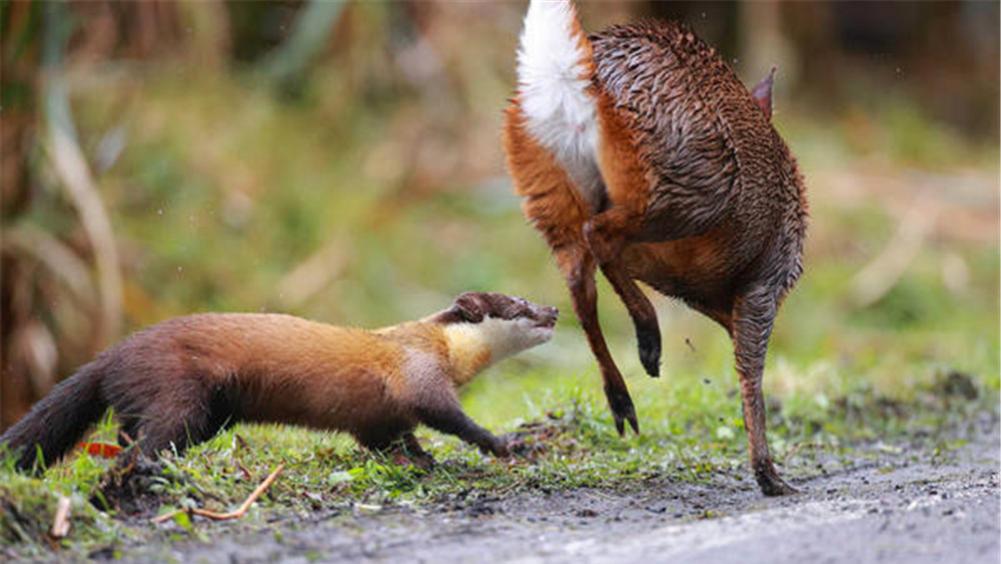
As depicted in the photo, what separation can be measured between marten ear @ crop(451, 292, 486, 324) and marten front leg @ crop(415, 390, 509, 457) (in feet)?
1.88

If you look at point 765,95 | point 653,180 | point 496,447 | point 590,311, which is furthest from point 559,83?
point 496,447

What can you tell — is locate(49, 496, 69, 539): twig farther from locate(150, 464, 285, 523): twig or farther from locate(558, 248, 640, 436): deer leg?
locate(558, 248, 640, 436): deer leg

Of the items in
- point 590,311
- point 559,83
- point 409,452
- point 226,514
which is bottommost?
point 409,452

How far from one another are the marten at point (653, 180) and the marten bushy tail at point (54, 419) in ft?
5.60

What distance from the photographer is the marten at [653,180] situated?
5.31 m

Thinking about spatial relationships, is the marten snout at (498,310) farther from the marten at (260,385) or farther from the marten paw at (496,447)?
the marten paw at (496,447)

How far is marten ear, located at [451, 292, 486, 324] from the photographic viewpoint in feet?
20.2

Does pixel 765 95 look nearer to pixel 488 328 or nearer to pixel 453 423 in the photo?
pixel 488 328

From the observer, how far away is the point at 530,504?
5.14 metres

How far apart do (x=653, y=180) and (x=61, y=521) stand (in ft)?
7.53

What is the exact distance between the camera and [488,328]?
245 inches

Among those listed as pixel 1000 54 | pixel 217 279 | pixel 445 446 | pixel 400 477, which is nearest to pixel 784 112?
pixel 1000 54

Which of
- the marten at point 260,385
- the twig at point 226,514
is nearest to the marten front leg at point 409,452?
the marten at point 260,385

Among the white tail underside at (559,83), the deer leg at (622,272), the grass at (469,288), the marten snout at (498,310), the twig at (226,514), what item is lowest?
the grass at (469,288)
